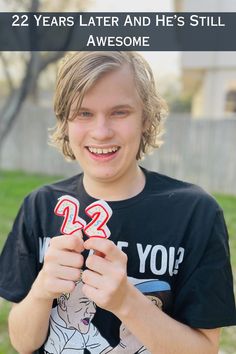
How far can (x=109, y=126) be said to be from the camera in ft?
4.19

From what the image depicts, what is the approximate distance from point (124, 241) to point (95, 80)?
49 cm

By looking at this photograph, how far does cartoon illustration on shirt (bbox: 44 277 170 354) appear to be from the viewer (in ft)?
4.30

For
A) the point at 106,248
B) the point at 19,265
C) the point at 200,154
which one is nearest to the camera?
the point at 106,248

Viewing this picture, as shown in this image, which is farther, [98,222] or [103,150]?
[103,150]

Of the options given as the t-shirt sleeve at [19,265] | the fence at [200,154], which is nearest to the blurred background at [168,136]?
the fence at [200,154]

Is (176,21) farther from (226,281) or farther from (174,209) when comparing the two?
(226,281)

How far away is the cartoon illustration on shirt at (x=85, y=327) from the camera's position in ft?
4.30

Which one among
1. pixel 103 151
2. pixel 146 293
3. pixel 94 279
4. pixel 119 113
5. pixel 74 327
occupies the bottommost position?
pixel 74 327

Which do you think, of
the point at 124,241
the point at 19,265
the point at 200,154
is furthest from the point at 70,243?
the point at 200,154

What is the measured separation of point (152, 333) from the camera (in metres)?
1.16

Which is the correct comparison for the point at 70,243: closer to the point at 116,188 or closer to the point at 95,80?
the point at 116,188

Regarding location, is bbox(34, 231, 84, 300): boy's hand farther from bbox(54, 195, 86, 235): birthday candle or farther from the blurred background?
the blurred background

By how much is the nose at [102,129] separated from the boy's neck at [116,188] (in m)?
0.17

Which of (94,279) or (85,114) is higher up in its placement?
(85,114)
